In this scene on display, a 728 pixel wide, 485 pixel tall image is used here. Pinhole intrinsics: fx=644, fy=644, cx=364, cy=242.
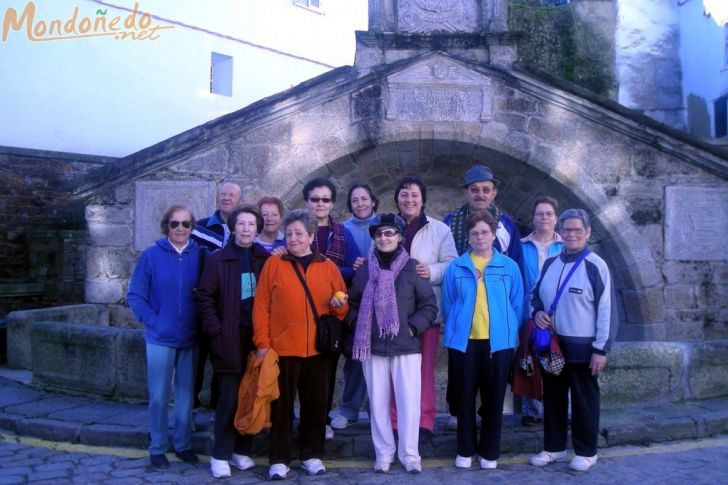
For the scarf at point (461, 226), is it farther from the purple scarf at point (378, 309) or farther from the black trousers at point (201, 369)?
the black trousers at point (201, 369)

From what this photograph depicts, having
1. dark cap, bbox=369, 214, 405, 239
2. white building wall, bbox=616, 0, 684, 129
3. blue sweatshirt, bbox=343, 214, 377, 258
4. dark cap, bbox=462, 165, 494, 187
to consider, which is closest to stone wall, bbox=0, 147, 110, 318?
blue sweatshirt, bbox=343, 214, 377, 258

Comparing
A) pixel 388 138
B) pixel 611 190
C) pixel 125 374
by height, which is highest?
pixel 388 138

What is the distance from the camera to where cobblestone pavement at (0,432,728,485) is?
401cm

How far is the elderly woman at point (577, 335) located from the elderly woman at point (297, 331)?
1430mm

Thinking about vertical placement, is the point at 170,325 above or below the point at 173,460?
above

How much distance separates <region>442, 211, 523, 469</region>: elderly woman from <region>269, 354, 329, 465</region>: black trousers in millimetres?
882

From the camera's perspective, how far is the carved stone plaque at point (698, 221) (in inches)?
297

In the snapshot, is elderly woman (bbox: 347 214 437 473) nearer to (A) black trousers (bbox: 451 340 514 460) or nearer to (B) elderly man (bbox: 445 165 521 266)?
(A) black trousers (bbox: 451 340 514 460)

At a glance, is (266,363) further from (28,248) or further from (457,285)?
(28,248)

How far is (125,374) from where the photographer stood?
5.51 m

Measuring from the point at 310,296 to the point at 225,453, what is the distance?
44.7 inches

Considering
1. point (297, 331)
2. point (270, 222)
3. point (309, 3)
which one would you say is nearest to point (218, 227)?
point (270, 222)

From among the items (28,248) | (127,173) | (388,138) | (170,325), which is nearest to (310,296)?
(170,325)

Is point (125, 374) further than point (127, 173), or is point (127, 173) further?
point (127, 173)
